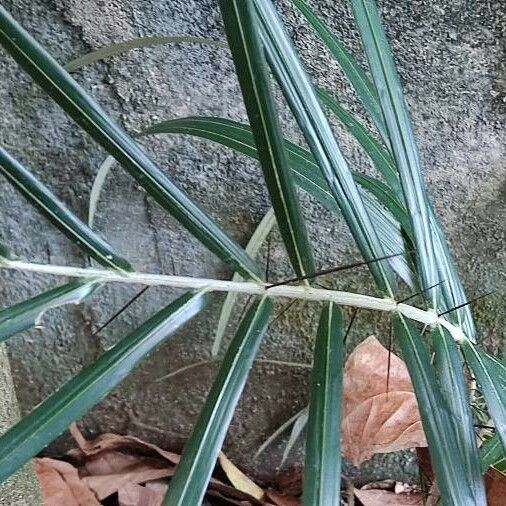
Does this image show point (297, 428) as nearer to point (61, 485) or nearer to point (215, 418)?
point (61, 485)

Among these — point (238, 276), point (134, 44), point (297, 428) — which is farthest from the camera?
point (297, 428)

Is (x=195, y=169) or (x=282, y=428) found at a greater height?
(x=195, y=169)

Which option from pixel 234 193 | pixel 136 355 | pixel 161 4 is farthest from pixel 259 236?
pixel 136 355

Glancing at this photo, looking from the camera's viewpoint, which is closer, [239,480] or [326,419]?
[326,419]

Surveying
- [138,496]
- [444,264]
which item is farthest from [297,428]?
[444,264]

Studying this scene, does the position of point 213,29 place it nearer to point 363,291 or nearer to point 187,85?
point 187,85

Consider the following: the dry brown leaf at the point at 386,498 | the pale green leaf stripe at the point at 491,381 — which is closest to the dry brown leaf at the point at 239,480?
the dry brown leaf at the point at 386,498

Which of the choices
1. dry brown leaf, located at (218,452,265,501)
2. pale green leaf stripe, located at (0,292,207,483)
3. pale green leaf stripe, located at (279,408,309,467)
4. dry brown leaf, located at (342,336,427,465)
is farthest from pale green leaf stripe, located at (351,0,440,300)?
dry brown leaf, located at (218,452,265,501)

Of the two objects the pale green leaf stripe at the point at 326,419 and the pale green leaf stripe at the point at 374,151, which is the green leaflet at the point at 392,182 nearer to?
the pale green leaf stripe at the point at 374,151
